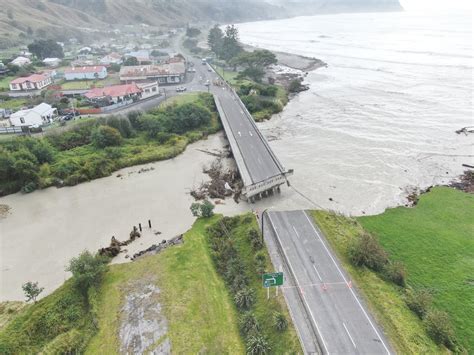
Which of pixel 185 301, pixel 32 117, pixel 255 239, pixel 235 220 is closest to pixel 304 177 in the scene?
pixel 235 220

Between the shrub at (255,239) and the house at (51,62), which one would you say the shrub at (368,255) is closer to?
the shrub at (255,239)

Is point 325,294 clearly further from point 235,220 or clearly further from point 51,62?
point 51,62

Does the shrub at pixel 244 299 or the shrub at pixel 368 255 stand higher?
the shrub at pixel 368 255

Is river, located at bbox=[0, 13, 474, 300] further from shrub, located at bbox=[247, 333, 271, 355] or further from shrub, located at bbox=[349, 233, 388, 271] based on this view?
shrub, located at bbox=[247, 333, 271, 355]

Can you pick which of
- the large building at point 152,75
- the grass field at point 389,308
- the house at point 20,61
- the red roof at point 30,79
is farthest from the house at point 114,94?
the grass field at point 389,308

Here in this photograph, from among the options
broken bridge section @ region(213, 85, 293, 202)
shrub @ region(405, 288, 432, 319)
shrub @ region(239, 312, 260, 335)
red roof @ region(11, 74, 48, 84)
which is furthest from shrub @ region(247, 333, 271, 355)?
red roof @ region(11, 74, 48, 84)

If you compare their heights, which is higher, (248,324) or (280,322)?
(280,322)
